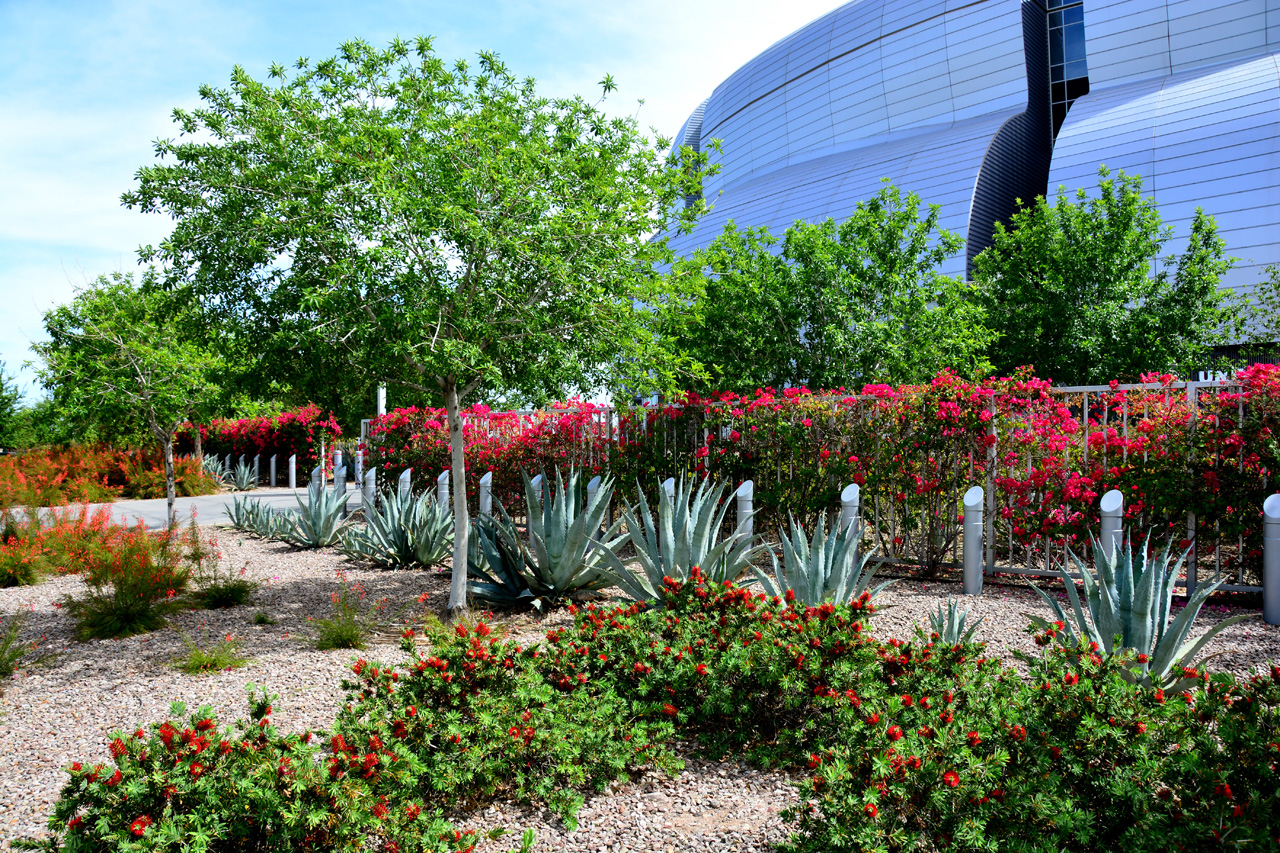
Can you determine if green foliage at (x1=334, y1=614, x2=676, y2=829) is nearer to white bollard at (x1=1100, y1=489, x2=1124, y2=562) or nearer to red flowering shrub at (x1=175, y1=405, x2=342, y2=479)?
white bollard at (x1=1100, y1=489, x2=1124, y2=562)

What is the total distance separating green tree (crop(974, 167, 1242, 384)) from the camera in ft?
56.1

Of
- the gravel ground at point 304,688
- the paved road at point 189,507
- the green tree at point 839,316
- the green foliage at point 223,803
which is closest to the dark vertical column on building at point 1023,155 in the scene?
the green tree at point 839,316

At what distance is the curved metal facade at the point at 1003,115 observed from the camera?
25.7 metres

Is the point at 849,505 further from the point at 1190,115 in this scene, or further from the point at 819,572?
the point at 1190,115

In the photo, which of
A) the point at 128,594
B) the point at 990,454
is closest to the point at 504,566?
the point at 128,594

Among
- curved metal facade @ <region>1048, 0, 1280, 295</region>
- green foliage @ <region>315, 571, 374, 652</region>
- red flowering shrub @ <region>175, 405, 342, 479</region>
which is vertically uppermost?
curved metal facade @ <region>1048, 0, 1280, 295</region>

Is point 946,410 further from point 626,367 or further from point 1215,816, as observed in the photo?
point 1215,816

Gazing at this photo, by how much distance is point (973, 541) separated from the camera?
6.07 meters

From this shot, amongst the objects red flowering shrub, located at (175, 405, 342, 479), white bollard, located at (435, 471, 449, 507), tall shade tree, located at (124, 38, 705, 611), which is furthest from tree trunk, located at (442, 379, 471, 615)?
red flowering shrub, located at (175, 405, 342, 479)

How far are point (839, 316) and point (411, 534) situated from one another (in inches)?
366

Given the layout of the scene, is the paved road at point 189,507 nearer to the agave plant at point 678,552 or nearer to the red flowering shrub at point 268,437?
the red flowering shrub at point 268,437

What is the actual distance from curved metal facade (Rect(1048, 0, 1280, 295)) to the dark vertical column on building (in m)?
2.64

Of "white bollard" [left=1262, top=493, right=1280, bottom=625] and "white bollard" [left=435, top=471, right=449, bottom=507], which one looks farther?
"white bollard" [left=435, top=471, right=449, bottom=507]

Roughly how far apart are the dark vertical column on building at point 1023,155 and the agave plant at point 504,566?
28529 mm
